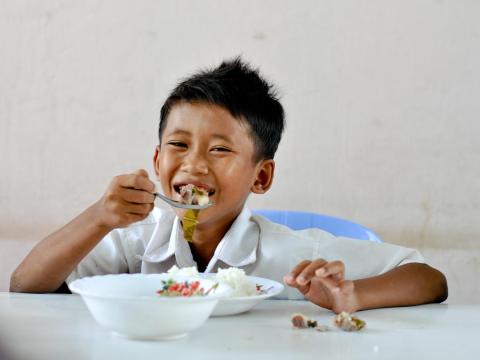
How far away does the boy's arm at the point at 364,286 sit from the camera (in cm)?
112

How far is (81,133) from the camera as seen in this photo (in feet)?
→ 8.49

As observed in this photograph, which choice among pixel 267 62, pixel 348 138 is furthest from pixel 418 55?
pixel 267 62

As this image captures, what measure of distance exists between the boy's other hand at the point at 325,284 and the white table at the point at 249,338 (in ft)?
0.07

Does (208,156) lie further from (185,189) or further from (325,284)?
(325,284)

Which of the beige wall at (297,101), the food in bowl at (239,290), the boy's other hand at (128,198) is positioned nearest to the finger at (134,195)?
the boy's other hand at (128,198)

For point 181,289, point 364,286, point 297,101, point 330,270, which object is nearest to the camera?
point 181,289

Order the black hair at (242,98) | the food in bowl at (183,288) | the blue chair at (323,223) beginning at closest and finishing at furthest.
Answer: the food in bowl at (183,288), the black hair at (242,98), the blue chair at (323,223)

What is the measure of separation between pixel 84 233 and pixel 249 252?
0.39 meters

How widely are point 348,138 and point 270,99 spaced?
906mm

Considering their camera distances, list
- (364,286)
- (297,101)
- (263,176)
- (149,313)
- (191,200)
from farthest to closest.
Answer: (297,101), (263,176), (191,200), (364,286), (149,313)

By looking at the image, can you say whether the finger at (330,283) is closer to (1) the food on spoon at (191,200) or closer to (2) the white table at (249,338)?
(2) the white table at (249,338)

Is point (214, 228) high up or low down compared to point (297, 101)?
down

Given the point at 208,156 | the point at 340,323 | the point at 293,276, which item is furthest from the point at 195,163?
the point at 340,323

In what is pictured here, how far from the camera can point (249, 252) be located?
1.53 meters
